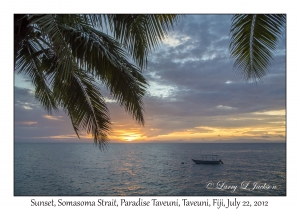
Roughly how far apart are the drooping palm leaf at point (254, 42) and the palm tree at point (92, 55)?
0.90 m

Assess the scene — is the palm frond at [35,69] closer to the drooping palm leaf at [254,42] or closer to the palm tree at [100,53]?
the palm tree at [100,53]

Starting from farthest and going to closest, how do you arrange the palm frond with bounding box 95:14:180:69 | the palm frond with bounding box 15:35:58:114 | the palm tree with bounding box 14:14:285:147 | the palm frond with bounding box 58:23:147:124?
the palm frond with bounding box 15:35:58:114 → the palm frond with bounding box 58:23:147:124 → the palm tree with bounding box 14:14:285:147 → the palm frond with bounding box 95:14:180:69

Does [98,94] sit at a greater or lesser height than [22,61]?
lesser

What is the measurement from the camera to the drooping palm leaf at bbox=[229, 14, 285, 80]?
3.13 meters

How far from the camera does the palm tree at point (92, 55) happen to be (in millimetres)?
3055

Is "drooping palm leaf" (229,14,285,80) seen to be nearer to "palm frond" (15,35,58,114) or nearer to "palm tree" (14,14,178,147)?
"palm tree" (14,14,178,147)

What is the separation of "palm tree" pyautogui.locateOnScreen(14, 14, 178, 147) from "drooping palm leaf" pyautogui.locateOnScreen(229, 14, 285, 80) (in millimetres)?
899

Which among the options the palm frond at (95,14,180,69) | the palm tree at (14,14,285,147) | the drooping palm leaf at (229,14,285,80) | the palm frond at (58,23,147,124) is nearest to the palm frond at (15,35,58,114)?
the palm tree at (14,14,285,147)

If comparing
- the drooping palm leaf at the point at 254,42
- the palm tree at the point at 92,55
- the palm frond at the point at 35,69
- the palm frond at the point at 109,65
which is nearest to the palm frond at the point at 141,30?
the palm tree at the point at 92,55
